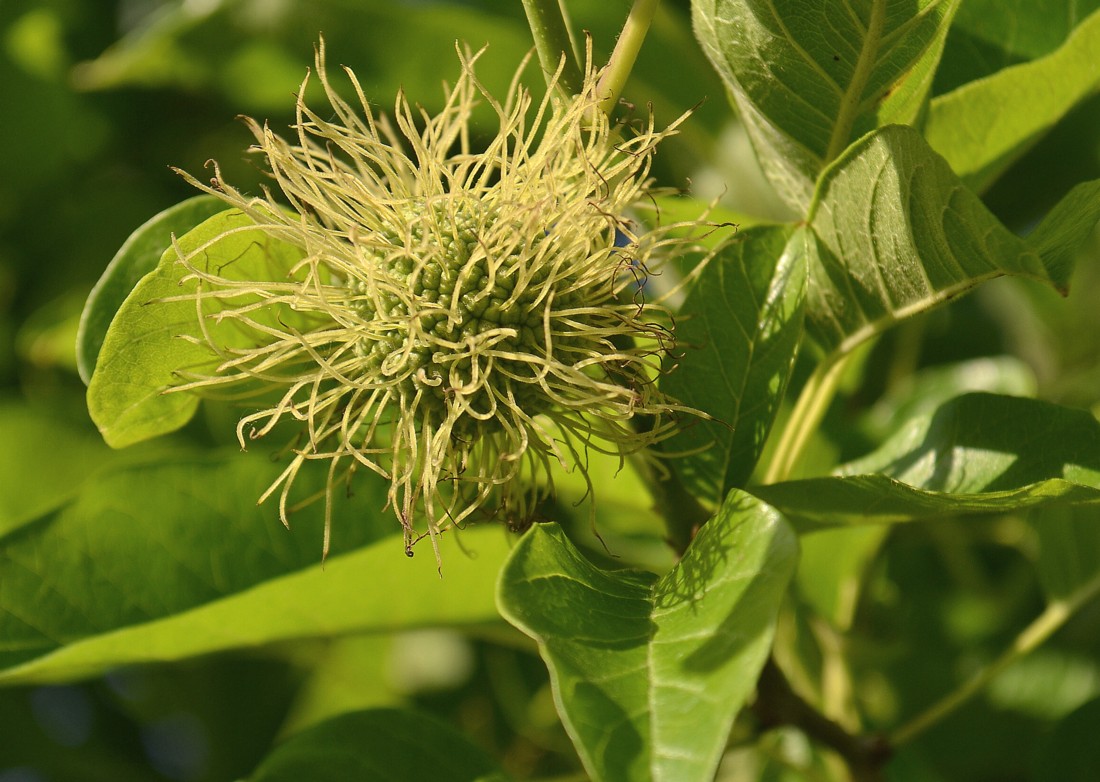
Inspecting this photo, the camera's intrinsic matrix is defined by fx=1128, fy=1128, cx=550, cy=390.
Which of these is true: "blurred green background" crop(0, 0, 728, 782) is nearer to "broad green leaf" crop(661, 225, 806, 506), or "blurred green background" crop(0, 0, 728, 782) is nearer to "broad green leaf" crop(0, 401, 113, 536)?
"broad green leaf" crop(0, 401, 113, 536)

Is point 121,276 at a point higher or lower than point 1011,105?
lower

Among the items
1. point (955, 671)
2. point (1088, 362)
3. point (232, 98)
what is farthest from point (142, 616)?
point (1088, 362)

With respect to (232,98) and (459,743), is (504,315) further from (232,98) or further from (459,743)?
(232,98)

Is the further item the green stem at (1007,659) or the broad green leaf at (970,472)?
the green stem at (1007,659)

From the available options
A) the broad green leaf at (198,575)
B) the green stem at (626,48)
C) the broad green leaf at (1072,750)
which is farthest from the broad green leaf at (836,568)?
the green stem at (626,48)

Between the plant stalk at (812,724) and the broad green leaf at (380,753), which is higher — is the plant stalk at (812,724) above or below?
above

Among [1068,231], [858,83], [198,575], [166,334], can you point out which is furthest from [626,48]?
[198,575]

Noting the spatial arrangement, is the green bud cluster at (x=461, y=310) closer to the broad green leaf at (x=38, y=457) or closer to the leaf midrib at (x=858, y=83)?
the leaf midrib at (x=858, y=83)

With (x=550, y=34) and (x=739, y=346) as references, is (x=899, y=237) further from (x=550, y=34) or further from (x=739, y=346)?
(x=550, y=34)
